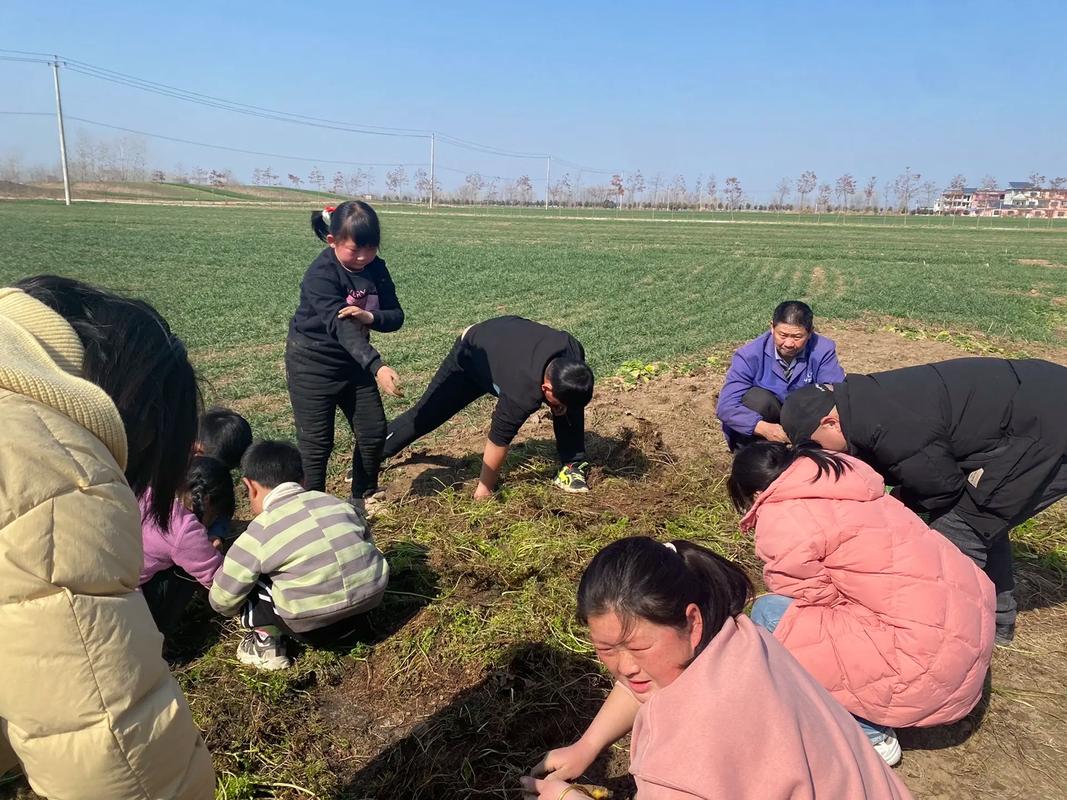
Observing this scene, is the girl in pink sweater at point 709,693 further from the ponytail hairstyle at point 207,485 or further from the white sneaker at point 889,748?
the ponytail hairstyle at point 207,485

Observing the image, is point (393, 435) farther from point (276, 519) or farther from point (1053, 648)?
point (1053, 648)

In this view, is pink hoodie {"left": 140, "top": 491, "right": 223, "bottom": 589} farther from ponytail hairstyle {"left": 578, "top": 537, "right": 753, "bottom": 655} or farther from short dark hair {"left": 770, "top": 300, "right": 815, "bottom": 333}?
short dark hair {"left": 770, "top": 300, "right": 815, "bottom": 333}

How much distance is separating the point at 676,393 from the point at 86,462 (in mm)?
7195

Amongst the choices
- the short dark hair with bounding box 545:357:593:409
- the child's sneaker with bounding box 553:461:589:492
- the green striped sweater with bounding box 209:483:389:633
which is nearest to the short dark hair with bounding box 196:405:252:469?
the green striped sweater with bounding box 209:483:389:633

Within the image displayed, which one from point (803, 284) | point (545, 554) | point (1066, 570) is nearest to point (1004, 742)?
point (1066, 570)

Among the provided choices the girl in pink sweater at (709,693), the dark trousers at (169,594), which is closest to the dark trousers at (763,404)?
the girl in pink sweater at (709,693)

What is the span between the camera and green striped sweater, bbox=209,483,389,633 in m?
3.13

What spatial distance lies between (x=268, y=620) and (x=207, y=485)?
97 cm

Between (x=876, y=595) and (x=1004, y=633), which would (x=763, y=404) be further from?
(x=876, y=595)

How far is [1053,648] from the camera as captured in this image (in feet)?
12.1

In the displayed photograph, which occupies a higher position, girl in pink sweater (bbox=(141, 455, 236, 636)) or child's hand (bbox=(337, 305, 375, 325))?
child's hand (bbox=(337, 305, 375, 325))

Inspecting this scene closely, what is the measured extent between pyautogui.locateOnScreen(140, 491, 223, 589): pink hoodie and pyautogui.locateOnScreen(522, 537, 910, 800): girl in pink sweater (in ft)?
7.34

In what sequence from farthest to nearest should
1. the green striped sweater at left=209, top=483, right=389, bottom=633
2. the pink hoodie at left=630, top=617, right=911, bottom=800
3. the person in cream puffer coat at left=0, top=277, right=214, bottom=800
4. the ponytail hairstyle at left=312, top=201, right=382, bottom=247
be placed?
1. the ponytail hairstyle at left=312, top=201, right=382, bottom=247
2. the green striped sweater at left=209, top=483, right=389, bottom=633
3. the pink hoodie at left=630, top=617, right=911, bottom=800
4. the person in cream puffer coat at left=0, top=277, right=214, bottom=800

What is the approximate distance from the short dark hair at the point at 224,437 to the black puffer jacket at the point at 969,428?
3.19 meters
